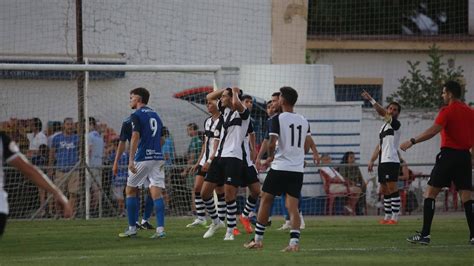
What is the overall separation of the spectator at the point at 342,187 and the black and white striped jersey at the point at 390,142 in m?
4.35

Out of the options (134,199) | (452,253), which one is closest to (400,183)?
(134,199)

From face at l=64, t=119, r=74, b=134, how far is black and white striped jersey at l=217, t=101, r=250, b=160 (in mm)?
6684

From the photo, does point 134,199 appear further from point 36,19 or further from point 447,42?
point 447,42

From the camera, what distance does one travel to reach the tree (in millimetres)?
32844

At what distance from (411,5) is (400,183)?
17.3 metres

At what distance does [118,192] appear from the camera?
22.7 m

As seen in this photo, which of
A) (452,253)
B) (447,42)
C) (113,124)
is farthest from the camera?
(447,42)

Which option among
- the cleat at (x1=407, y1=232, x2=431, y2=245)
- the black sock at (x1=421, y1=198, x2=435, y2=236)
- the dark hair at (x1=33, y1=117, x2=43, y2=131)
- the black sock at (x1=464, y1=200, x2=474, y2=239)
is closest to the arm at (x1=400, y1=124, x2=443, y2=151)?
the black sock at (x1=421, y1=198, x2=435, y2=236)

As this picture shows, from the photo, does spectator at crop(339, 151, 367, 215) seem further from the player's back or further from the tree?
the player's back

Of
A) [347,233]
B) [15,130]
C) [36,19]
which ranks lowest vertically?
[347,233]

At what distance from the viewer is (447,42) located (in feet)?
120

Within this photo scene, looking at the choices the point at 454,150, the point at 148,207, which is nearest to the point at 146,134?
the point at 148,207

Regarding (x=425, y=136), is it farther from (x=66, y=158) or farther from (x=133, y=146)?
(x=66, y=158)

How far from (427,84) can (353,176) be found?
29.9ft
